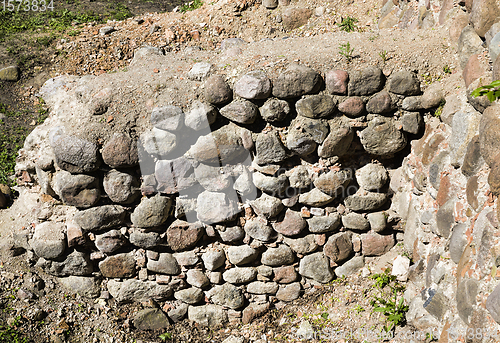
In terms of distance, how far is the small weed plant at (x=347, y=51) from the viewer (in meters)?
3.18

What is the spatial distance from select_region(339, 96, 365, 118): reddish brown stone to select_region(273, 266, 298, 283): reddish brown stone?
1557 mm

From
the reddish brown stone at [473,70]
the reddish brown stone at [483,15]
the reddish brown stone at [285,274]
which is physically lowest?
the reddish brown stone at [285,274]

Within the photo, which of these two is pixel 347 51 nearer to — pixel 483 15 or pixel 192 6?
pixel 483 15

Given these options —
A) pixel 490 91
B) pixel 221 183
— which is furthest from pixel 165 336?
pixel 490 91

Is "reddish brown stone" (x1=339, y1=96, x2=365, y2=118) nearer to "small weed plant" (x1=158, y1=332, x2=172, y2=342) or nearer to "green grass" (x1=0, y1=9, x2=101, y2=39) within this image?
"small weed plant" (x1=158, y1=332, x2=172, y2=342)

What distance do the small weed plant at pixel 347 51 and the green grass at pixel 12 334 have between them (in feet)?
12.1

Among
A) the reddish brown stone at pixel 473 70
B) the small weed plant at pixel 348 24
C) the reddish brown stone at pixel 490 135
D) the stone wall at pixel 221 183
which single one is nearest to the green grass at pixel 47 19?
the stone wall at pixel 221 183

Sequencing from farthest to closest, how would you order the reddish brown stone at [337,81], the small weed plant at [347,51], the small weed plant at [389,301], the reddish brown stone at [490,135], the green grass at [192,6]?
the green grass at [192,6]
the small weed plant at [347,51]
the reddish brown stone at [337,81]
the small weed plant at [389,301]
the reddish brown stone at [490,135]

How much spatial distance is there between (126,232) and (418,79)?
2890mm

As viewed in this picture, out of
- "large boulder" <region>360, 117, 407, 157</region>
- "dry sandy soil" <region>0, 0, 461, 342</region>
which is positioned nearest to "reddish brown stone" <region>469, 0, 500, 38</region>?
"dry sandy soil" <region>0, 0, 461, 342</region>

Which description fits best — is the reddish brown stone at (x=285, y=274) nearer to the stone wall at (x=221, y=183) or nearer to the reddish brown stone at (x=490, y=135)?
the stone wall at (x=221, y=183)

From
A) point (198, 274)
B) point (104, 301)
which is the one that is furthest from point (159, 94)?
point (104, 301)

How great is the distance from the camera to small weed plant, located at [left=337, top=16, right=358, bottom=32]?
14.0 feet

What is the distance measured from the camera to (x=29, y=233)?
345 centimetres
